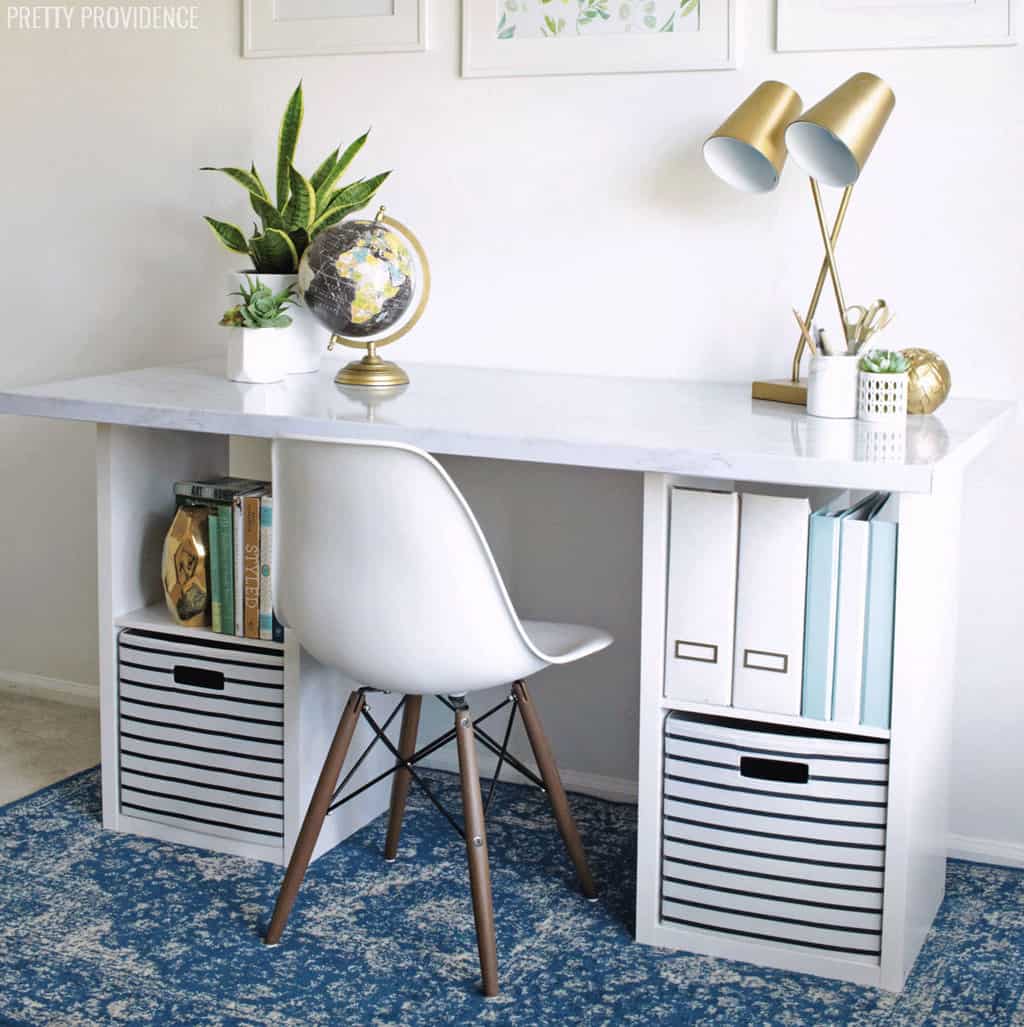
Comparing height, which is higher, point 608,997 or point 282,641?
point 282,641

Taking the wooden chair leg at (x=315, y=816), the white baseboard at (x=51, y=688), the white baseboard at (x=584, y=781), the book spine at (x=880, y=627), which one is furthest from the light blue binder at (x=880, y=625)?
the white baseboard at (x=51, y=688)

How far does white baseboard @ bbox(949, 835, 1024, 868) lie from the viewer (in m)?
2.61

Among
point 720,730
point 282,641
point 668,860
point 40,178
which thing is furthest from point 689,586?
point 40,178

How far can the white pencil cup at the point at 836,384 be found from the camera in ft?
7.36

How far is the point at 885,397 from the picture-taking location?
85.1 inches

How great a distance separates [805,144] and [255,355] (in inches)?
41.2

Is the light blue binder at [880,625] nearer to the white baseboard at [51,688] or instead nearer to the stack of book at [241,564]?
the stack of book at [241,564]

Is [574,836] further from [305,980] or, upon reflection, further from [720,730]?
[305,980]

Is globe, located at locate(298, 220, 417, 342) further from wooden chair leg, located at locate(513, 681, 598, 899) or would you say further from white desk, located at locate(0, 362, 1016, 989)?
wooden chair leg, located at locate(513, 681, 598, 899)

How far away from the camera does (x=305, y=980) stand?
7.09 ft

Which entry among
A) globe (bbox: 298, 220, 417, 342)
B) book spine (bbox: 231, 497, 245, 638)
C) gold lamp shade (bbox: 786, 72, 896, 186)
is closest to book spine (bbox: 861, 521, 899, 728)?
gold lamp shade (bbox: 786, 72, 896, 186)

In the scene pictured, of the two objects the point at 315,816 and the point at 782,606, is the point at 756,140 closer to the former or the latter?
the point at 782,606

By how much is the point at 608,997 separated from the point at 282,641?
33.2 inches

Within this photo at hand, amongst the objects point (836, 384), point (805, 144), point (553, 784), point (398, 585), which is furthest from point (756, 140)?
point (553, 784)
